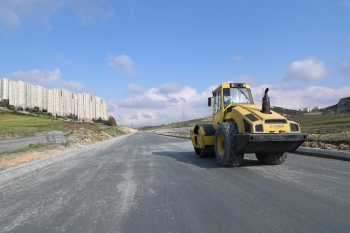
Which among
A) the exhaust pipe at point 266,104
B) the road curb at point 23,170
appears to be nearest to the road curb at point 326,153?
the exhaust pipe at point 266,104

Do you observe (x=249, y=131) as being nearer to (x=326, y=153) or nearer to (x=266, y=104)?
(x=266, y=104)

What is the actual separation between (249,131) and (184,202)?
400 cm

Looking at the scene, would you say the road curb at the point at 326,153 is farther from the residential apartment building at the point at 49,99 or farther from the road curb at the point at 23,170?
the residential apartment building at the point at 49,99

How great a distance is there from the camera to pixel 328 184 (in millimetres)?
6582

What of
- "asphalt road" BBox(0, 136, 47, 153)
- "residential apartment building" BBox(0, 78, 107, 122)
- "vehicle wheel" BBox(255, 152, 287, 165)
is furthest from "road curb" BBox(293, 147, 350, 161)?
"residential apartment building" BBox(0, 78, 107, 122)

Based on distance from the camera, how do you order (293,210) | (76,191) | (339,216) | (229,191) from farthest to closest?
(76,191) → (229,191) → (293,210) → (339,216)

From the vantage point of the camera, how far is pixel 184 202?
18.0ft

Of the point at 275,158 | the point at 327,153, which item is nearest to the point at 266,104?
the point at 275,158

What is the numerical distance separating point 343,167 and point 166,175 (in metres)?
5.67

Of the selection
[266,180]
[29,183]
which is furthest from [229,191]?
[29,183]

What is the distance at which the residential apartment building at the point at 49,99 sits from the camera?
10250 cm

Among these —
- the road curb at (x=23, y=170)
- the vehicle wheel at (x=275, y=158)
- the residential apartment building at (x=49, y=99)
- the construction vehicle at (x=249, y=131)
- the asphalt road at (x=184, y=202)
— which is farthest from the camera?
the residential apartment building at (x=49, y=99)

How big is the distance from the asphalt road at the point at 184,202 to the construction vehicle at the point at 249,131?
80 centimetres

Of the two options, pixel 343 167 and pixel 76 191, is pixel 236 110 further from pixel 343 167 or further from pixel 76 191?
pixel 76 191
